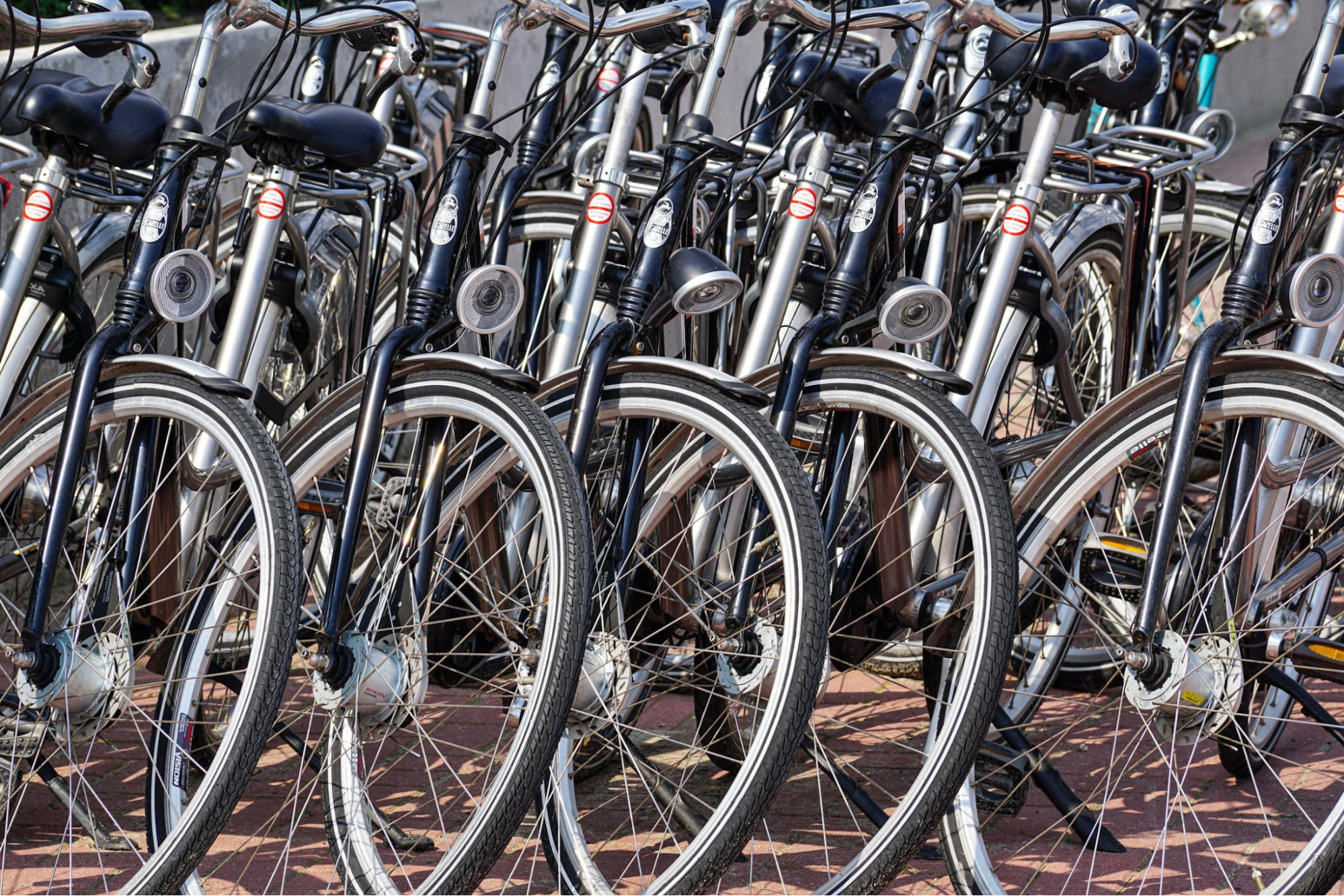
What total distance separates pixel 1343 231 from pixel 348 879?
2217 mm

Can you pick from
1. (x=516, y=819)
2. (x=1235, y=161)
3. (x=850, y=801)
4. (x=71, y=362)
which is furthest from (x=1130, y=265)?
(x=1235, y=161)

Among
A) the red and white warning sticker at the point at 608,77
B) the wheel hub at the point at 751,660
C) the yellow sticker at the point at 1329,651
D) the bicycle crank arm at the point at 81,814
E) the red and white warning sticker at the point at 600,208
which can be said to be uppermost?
the red and white warning sticker at the point at 608,77

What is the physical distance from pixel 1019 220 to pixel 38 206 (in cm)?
200

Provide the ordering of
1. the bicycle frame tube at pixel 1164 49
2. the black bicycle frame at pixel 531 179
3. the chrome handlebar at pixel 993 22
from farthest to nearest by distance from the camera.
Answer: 1. the bicycle frame tube at pixel 1164 49
2. the black bicycle frame at pixel 531 179
3. the chrome handlebar at pixel 993 22

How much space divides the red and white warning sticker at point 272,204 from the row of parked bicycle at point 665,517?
0.04ft

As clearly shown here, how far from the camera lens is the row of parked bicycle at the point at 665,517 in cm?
292

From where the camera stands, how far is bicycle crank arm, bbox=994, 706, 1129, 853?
3.36 meters

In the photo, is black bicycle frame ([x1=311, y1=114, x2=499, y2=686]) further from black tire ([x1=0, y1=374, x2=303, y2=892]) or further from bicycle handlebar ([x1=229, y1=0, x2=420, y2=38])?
bicycle handlebar ([x1=229, y1=0, x2=420, y2=38])

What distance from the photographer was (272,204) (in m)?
3.48

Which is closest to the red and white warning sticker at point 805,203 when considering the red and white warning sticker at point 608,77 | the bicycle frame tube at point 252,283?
the bicycle frame tube at point 252,283

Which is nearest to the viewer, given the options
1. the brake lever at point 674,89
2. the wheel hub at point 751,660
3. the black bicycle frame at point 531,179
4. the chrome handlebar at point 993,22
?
the wheel hub at point 751,660

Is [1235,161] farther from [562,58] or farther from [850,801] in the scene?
[850,801]

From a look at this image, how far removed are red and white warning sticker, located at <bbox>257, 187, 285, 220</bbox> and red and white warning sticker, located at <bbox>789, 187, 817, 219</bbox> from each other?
3.43 feet

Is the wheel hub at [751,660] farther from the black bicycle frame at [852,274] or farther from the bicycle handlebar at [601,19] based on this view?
the bicycle handlebar at [601,19]
